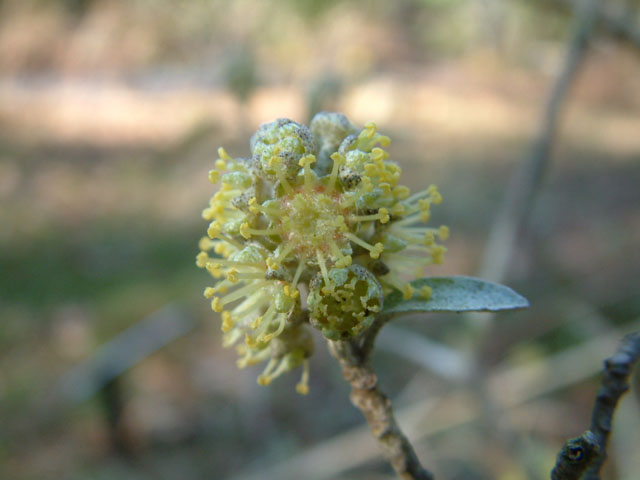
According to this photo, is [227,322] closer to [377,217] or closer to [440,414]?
[377,217]

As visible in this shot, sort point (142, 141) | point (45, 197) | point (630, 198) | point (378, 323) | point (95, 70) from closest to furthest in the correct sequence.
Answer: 1. point (378, 323)
2. point (630, 198)
3. point (45, 197)
4. point (142, 141)
5. point (95, 70)

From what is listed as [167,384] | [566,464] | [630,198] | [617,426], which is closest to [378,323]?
[566,464]

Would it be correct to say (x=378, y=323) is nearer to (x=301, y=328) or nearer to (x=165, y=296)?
(x=301, y=328)

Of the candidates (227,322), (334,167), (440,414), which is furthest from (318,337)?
(334,167)

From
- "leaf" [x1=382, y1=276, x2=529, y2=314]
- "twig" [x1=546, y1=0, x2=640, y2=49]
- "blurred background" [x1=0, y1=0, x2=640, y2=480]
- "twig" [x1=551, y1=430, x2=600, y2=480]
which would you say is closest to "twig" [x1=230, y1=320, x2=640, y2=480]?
"blurred background" [x1=0, y1=0, x2=640, y2=480]

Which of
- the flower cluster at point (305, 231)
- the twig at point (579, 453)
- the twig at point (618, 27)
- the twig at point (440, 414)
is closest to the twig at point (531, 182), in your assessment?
the twig at point (618, 27)

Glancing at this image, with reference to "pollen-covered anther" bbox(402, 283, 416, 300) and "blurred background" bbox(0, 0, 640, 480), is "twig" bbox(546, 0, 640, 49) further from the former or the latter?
"pollen-covered anther" bbox(402, 283, 416, 300)
